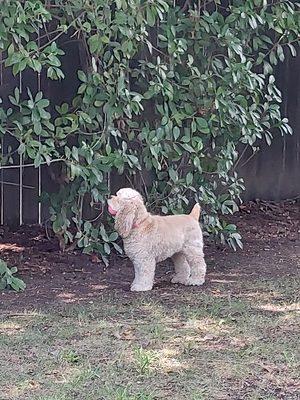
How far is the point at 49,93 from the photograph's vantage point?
6.75 meters

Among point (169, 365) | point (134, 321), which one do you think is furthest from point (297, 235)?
point (169, 365)

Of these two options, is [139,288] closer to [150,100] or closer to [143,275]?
[143,275]

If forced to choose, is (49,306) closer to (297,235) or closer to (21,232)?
(21,232)

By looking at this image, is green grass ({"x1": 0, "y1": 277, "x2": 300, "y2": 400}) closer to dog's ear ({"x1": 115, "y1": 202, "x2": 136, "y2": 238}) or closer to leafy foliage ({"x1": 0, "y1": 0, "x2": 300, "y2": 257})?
dog's ear ({"x1": 115, "y1": 202, "x2": 136, "y2": 238})

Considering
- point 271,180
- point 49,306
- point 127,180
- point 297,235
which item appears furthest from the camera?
point 271,180

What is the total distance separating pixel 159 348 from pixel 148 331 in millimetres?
287

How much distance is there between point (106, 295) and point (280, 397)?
189 cm

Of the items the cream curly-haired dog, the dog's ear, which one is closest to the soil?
the cream curly-haired dog

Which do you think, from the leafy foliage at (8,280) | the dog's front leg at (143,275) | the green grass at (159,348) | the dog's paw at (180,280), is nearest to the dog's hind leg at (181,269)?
the dog's paw at (180,280)

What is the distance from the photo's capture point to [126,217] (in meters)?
5.14

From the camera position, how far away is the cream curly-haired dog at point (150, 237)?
515 cm

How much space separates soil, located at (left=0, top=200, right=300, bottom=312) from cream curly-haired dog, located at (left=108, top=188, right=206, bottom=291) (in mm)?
159

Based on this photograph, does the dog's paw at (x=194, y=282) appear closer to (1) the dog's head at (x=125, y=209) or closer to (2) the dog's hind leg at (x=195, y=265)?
(2) the dog's hind leg at (x=195, y=265)

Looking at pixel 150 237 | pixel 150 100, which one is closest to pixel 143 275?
pixel 150 237
